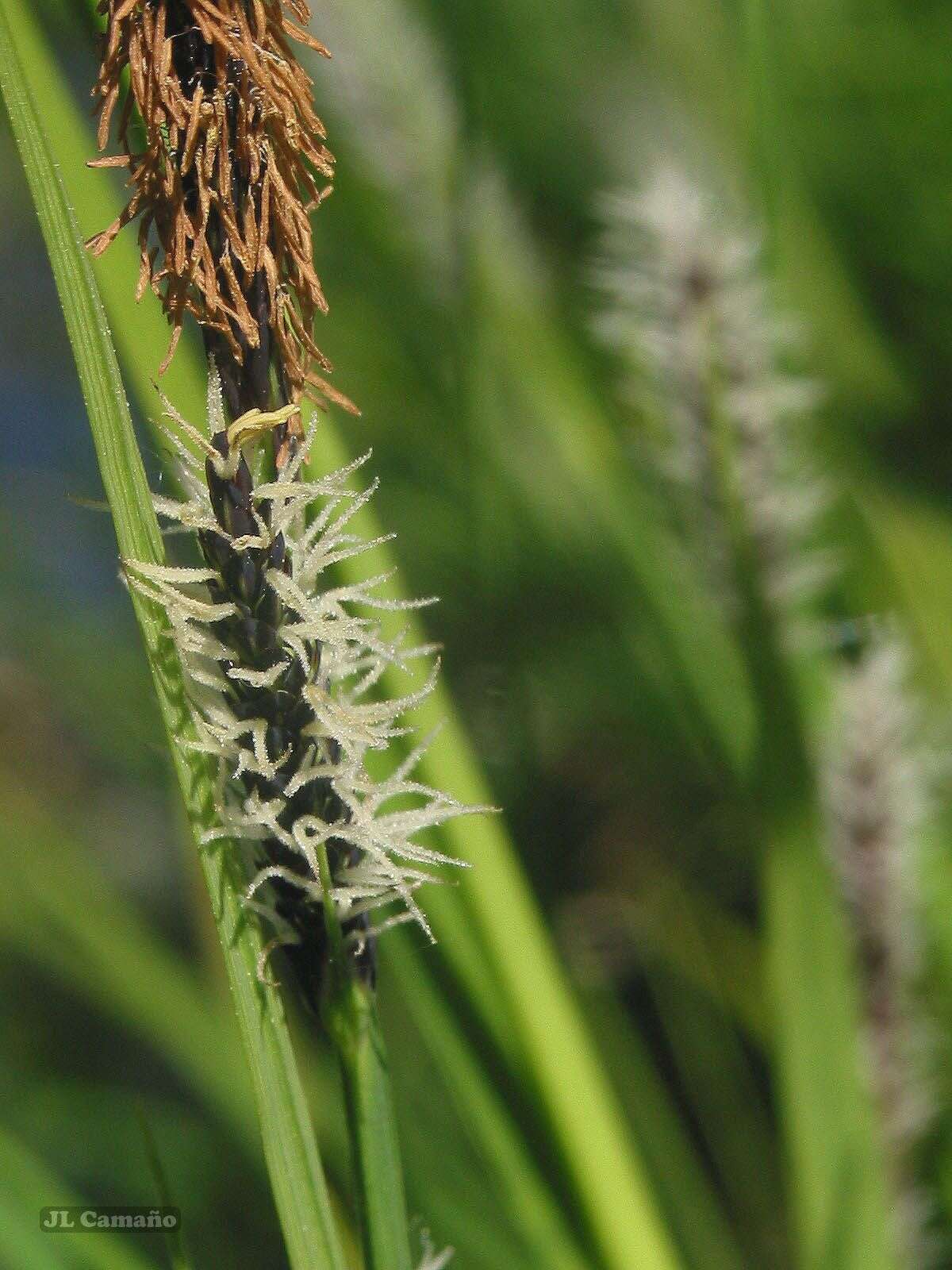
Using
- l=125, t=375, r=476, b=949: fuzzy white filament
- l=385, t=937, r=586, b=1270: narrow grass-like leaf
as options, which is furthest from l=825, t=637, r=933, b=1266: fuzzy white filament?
l=125, t=375, r=476, b=949: fuzzy white filament

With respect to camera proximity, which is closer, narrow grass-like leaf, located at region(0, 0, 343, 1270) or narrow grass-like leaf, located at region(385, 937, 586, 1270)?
narrow grass-like leaf, located at region(0, 0, 343, 1270)

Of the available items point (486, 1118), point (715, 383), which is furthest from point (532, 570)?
point (486, 1118)

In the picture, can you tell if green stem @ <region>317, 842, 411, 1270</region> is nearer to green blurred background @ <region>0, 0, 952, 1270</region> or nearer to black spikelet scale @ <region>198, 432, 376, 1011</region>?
black spikelet scale @ <region>198, 432, 376, 1011</region>

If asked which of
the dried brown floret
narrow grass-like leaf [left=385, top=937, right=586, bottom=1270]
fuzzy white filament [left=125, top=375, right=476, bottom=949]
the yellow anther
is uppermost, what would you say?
the dried brown floret

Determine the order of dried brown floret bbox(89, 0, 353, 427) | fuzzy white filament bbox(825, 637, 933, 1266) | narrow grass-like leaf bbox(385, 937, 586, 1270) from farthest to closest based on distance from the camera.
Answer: fuzzy white filament bbox(825, 637, 933, 1266)
narrow grass-like leaf bbox(385, 937, 586, 1270)
dried brown floret bbox(89, 0, 353, 427)

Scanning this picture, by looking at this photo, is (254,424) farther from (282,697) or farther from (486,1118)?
(486,1118)

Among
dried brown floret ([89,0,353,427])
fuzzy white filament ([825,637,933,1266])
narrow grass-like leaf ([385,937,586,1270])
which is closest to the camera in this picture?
dried brown floret ([89,0,353,427])

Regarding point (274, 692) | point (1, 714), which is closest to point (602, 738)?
point (1, 714)

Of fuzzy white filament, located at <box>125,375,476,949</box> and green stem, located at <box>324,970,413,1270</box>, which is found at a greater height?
fuzzy white filament, located at <box>125,375,476,949</box>

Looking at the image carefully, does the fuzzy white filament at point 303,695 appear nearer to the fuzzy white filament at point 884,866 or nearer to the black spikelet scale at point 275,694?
the black spikelet scale at point 275,694
